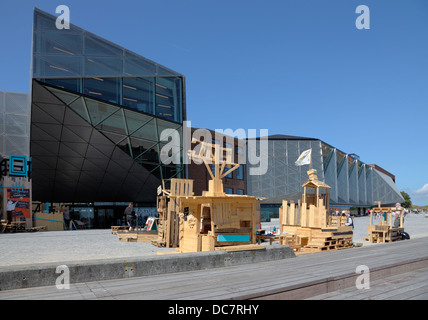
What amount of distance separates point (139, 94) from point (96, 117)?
4169mm

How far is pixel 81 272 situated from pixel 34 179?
29768 millimetres

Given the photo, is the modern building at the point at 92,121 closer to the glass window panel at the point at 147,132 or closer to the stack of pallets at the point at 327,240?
the glass window panel at the point at 147,132

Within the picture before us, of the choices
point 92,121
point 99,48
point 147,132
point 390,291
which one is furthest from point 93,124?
point 390,291

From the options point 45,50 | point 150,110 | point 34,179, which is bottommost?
point 34,179

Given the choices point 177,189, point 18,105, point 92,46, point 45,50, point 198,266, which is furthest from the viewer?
point 18,105

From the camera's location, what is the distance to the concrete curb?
5.07m

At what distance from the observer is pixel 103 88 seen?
87.1ft

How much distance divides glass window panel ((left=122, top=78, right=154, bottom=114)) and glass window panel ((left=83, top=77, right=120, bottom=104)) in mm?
720

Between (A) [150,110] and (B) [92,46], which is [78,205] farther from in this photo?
(B) [92,46]

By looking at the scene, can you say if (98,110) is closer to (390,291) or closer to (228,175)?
(228,175)

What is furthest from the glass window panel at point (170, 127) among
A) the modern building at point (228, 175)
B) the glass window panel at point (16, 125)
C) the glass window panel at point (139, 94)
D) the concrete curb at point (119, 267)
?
the concrete curb at point (119, 267)

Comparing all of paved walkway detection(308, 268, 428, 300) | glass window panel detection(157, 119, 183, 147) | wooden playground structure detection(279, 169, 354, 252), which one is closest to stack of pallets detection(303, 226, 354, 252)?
wooden playground structure detection(279, 169, 354, 252)

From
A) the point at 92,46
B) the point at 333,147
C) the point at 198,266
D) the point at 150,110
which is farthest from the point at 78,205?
the point at 333,147
